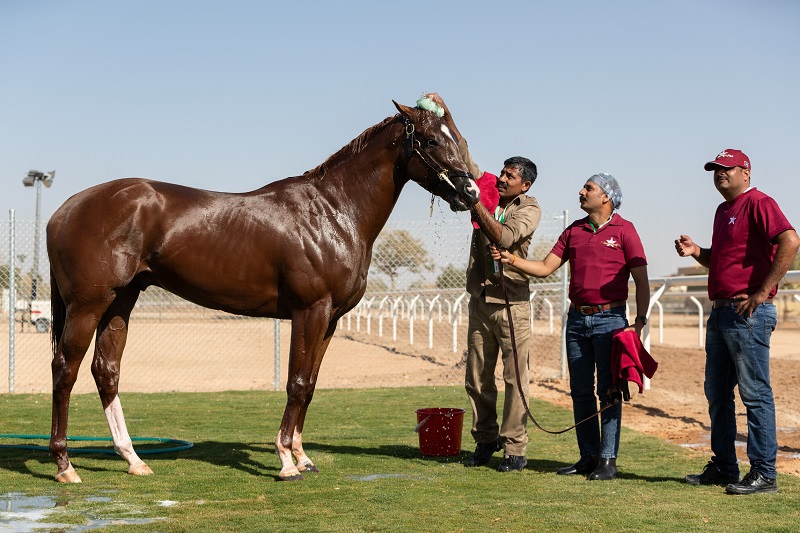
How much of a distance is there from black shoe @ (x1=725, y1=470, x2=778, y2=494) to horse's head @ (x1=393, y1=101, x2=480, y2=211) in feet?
8.07

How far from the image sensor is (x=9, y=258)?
11.4m

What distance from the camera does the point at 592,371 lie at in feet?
19.5

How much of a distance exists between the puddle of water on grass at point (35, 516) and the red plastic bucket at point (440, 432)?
2.49 meters

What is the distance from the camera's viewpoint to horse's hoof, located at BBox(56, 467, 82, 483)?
219 inches

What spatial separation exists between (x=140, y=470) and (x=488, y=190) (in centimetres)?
312

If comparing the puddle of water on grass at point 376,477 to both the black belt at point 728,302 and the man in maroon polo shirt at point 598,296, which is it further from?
the black belt at point 728,302

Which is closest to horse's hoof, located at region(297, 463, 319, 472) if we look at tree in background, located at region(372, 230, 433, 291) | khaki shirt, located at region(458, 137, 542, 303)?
khaki shirt, located at region(458, 137, 542, 303)

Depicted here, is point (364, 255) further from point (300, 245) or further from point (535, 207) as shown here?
point (535, 207)

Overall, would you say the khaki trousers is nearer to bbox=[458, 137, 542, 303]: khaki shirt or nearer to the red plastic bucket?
bbox=[458, 137, 542, 303]: khaki shirt

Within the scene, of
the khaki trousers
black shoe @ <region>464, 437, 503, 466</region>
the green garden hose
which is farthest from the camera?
the green garden hose

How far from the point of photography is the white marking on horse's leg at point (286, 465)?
5.69 m

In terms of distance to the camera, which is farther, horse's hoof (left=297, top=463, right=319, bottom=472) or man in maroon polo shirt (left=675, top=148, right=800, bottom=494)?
horse's hoof (left=297, top=463, right=319, bottom=472)

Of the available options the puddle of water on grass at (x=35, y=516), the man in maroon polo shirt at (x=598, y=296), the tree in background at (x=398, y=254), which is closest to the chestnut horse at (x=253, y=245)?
the puddle of water on grass at (x=35, y=516)

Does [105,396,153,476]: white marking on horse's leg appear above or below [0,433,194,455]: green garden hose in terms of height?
above
